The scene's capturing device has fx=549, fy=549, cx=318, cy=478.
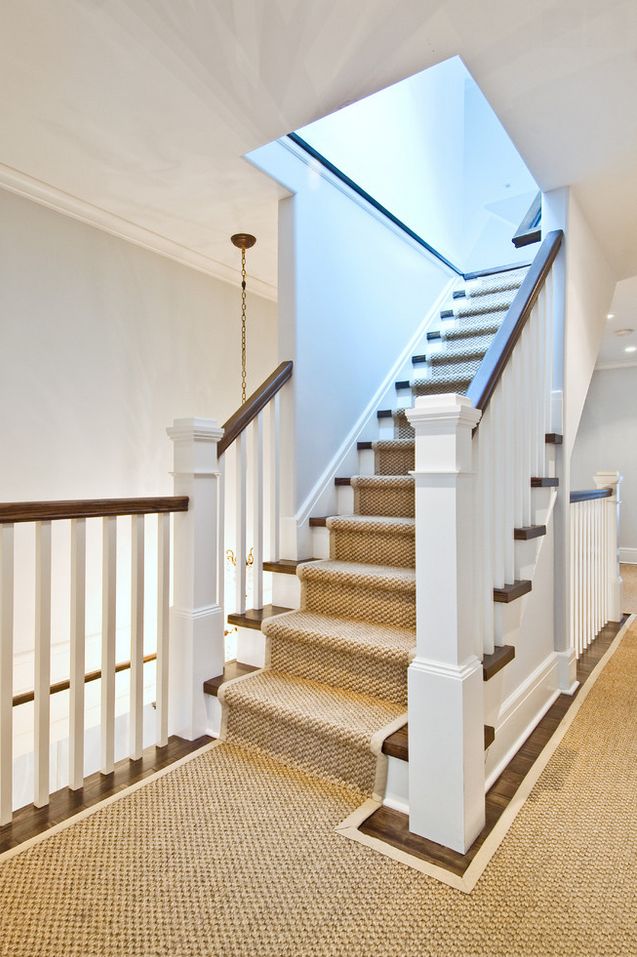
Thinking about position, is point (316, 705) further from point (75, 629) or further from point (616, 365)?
point (616, 365)

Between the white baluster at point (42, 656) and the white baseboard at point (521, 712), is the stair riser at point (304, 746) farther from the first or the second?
the white baluster at point (42, 656)

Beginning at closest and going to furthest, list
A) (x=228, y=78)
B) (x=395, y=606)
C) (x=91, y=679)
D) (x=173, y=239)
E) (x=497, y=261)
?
(x=228, y=78) → (x=395, y=606) → (x=91, y=679) → (x=173, y=239) → (x=497, y=261)

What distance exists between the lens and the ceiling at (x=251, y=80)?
154 centimetres

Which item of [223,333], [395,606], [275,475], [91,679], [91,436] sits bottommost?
[91,679]

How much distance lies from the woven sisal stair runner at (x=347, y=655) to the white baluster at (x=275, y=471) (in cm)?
23

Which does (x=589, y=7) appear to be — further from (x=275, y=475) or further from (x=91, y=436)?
(x=91, y=436)

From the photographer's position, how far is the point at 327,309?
2709 mm

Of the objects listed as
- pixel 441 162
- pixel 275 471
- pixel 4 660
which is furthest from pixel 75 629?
pixel 441 162

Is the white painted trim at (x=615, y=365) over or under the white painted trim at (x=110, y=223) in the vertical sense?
over

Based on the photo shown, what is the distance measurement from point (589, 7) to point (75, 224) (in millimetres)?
2356

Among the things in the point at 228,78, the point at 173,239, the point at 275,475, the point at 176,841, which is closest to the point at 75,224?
the point at 173,239

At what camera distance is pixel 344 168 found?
2.88 meters

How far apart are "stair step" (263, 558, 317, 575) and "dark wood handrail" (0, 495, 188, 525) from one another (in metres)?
0.61

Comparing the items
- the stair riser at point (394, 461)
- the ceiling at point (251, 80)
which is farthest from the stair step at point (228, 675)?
the ceiling at point (251, 80)
